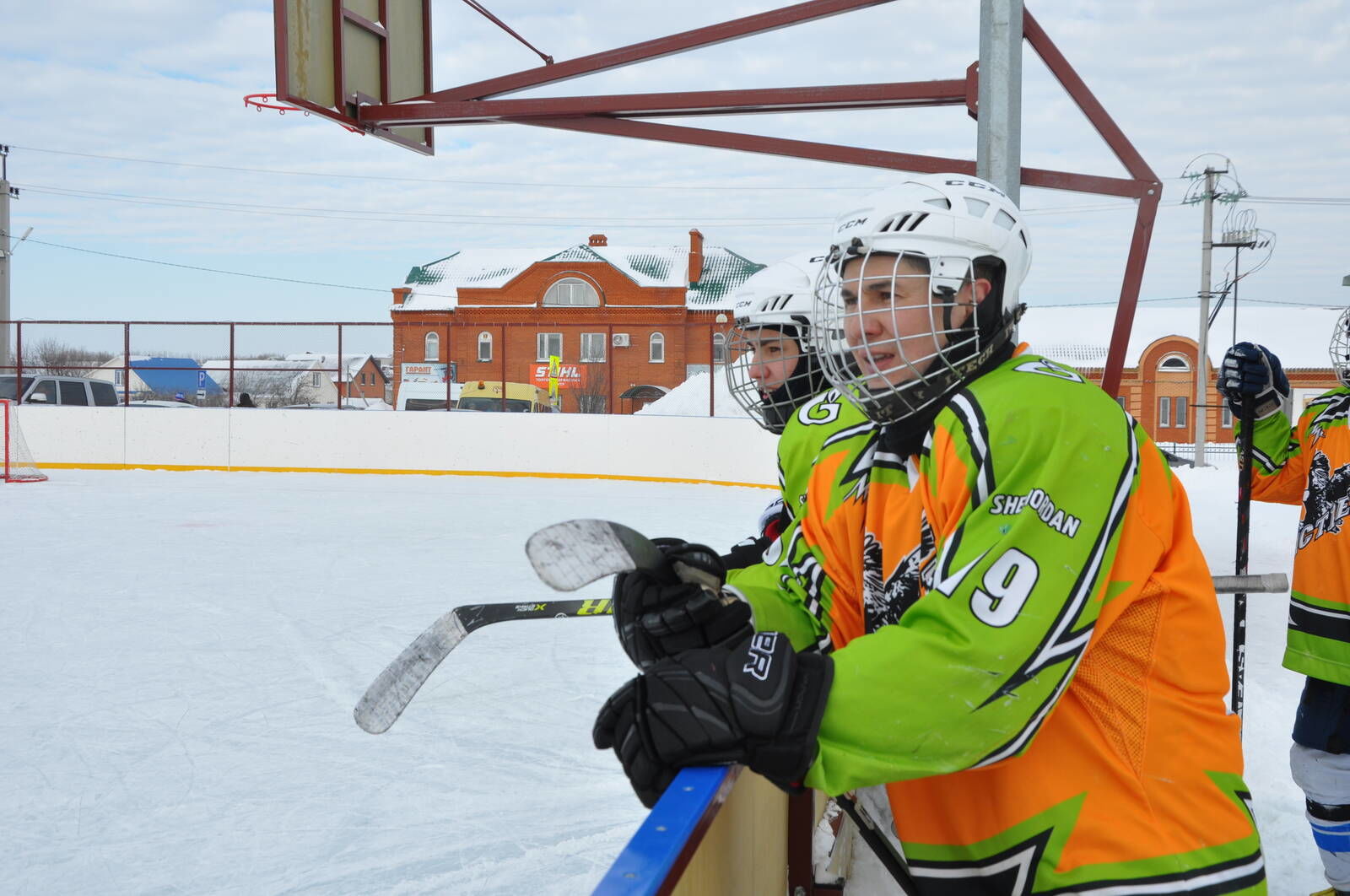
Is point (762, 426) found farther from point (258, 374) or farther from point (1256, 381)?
point (258, 374)

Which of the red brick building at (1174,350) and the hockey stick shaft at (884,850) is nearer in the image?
the hockey stick shaft at (884,850)

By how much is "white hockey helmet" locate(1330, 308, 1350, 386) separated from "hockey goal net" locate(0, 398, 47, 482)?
1071cm

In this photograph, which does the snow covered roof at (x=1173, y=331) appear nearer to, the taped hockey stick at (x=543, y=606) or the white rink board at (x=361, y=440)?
the white rink board at (x=361, y=440)

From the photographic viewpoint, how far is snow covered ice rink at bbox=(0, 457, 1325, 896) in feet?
7.45

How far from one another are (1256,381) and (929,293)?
1.91 meters

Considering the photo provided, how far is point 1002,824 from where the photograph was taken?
0.94 metres

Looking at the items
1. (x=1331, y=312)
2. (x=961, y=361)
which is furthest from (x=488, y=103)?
(x=1331, y=312)

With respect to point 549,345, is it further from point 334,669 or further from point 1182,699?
point 1182,699

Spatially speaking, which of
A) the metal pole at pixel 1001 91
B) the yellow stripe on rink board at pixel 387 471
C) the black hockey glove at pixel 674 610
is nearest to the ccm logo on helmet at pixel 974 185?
the black hockey glove at pixel 674 610

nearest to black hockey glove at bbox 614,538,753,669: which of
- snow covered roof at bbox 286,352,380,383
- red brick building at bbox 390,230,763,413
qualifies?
snow covered roof at bbox 286,352,380,383

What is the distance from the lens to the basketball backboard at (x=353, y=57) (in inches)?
200

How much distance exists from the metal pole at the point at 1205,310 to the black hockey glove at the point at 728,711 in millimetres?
16526

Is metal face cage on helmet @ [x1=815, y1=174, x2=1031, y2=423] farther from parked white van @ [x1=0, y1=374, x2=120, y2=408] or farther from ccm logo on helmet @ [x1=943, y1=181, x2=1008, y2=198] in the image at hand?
parked white van @ [x1=0, y1=374, x2=120, y2=408]

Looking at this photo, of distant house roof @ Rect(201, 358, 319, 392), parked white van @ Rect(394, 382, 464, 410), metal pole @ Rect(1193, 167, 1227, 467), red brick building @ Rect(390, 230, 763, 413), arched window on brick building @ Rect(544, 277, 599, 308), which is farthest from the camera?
arched window on brick building @ Rect(544, 277, 599, 308)
